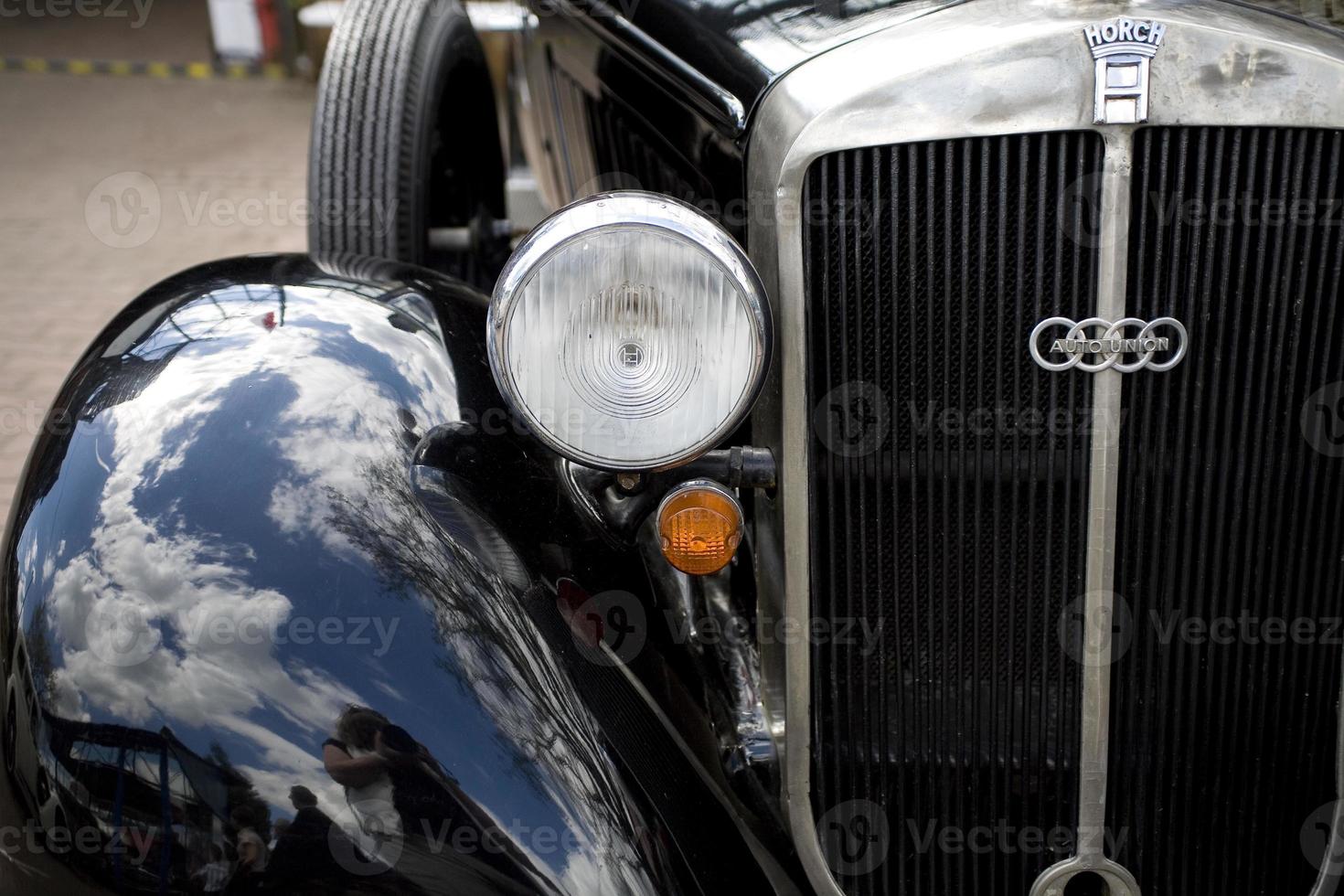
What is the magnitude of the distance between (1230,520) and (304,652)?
1.17 meters

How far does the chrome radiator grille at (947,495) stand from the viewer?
4.93 feet

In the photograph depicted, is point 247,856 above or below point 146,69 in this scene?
above

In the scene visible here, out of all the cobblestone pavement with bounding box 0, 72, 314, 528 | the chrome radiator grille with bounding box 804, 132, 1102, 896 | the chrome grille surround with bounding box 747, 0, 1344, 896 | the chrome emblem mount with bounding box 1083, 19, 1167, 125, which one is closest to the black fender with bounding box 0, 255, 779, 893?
the chrome radiator grille with bounding box 804, 132, 1102, 896

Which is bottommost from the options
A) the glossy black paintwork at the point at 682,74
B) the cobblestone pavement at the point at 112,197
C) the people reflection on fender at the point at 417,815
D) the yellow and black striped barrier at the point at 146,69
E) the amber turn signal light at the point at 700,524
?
the cobblestone pavement at the point at 112,197

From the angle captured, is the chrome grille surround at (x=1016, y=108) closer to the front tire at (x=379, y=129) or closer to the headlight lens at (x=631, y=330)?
the headlight lens at (x=631, y=330)

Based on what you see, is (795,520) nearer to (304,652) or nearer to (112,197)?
(304,652)

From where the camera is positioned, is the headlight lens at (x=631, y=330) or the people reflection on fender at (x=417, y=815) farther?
the headlight lens at (x=631, y=330)

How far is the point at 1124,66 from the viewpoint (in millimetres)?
1438

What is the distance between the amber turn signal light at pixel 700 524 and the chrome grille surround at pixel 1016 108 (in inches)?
3.2

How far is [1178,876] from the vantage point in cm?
170

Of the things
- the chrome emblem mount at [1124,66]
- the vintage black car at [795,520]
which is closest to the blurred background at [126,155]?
the vintage black car at [795,520]

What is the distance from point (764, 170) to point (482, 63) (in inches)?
96.3

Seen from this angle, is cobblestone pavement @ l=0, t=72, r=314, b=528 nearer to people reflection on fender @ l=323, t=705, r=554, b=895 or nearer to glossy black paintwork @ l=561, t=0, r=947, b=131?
glossy black paintwork @ l=561, t=0, r=947, b=131

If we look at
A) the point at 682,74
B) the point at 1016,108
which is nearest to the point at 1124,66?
the point at 1016,108
